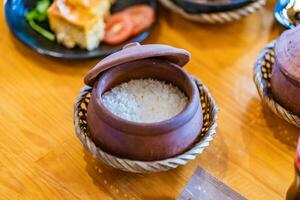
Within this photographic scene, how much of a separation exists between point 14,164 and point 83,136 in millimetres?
183

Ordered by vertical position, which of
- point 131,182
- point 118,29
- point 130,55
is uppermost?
point 130,55

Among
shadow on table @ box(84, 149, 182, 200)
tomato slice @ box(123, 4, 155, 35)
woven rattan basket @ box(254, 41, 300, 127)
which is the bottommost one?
shadow on table @ box(84, 149, 182, 200)

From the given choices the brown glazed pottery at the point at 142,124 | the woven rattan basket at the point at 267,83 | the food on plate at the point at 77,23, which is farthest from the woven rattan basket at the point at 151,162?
the food on plate at the point at 77,23

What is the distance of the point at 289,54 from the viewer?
3.21 ft

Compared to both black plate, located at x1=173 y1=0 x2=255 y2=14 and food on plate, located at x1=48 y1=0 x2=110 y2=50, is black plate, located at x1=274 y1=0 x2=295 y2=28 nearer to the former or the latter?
black plate, located at x1=173 y1=0 x2=255 y2=14

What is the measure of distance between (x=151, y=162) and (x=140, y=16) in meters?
0.57

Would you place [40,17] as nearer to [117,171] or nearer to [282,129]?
[117,171]

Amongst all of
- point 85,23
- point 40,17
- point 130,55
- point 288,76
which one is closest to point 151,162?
point 130,55

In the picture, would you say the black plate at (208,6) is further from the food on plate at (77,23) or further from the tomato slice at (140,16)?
the food on plate at (77,23)

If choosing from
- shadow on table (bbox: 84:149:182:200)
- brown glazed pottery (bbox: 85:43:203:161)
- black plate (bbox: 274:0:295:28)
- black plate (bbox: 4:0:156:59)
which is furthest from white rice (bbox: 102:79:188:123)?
black plate (bbox: 274:0:295:28)

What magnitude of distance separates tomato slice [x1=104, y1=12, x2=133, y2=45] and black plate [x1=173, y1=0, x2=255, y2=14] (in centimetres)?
15

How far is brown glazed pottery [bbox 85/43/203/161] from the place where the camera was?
863mm

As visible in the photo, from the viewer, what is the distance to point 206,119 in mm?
992

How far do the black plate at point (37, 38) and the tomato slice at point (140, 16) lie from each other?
21 mm
